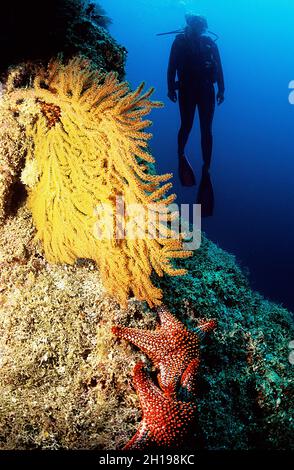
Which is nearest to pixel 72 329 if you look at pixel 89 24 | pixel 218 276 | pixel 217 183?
pixel 218 276

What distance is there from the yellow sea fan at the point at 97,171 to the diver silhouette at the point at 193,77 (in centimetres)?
612

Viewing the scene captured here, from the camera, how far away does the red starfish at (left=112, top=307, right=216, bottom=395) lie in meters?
2.52

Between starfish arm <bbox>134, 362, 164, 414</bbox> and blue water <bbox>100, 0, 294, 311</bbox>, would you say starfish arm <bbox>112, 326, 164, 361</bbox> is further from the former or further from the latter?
blue water <bbox>100, 0, 294, 311</bbox>

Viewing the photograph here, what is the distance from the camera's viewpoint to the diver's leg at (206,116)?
350 inches

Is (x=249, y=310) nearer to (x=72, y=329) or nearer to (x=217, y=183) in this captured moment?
(x=72, y=329)

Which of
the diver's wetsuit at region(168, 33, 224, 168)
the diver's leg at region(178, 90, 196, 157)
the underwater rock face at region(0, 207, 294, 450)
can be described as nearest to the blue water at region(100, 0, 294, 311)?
the diver's wetsuit at region(168, 33, 224, 168)

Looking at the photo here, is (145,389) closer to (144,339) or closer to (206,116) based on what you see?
(144,339)

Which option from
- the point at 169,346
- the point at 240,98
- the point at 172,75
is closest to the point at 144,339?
the point at 169,346

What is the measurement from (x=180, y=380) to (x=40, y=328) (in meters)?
1.38

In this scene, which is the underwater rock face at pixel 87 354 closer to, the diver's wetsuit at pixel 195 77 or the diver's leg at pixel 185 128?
the diver's leg at pixel 185 128

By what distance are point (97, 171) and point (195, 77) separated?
7413 millimetres

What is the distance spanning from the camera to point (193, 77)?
880 centimetres

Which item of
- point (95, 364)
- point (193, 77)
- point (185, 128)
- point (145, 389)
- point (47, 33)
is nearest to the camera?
point (145, 389)

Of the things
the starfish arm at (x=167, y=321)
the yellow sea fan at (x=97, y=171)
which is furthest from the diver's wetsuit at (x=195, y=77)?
the starfish arm at (x=167, y=321)
